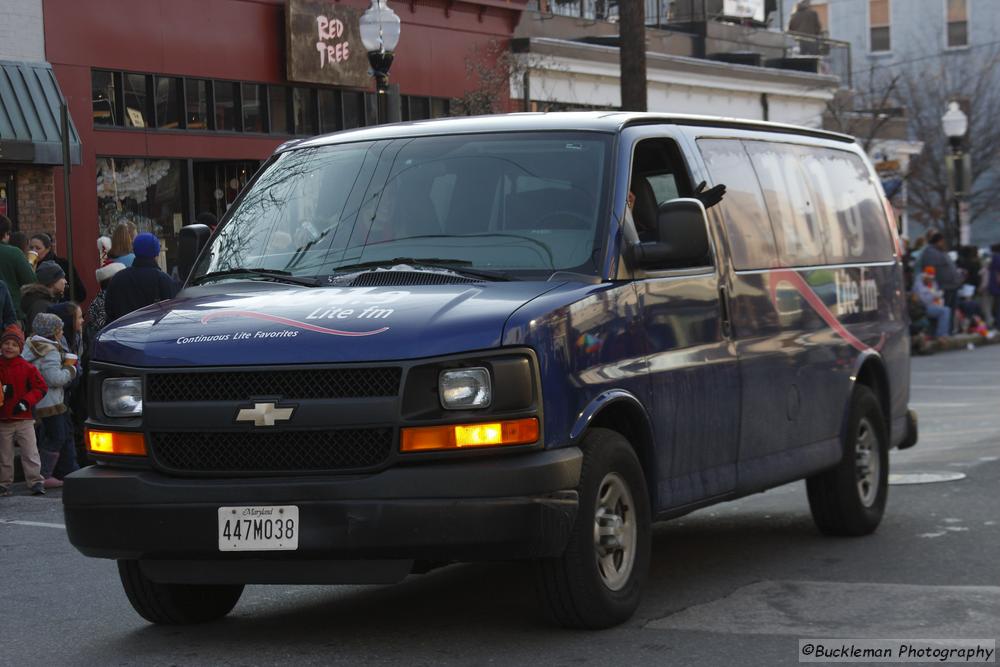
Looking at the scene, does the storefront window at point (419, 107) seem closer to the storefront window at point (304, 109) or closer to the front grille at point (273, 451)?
the storefront window at point (304, 109)

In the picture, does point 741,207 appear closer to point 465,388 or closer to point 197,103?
point 465,388

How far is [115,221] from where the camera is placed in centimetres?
2350

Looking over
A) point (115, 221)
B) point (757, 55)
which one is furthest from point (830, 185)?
point (757, 55)

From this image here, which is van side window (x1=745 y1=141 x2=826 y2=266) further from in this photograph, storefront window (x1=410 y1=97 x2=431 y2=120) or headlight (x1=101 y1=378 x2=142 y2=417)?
storefront window (x1=410 y1=97 x2=431 y2=120)

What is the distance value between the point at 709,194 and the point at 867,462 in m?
2.55

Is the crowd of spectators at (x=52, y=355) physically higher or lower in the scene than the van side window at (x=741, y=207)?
lower

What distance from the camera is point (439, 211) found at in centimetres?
753

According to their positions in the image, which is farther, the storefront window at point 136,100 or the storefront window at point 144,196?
the storefront window at point 136,100

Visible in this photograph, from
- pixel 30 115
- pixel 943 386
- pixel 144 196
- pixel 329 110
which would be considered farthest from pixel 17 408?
pixel 329 110

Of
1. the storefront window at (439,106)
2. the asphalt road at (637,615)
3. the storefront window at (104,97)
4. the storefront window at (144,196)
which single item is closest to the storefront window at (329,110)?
the storefront window at (439,106)

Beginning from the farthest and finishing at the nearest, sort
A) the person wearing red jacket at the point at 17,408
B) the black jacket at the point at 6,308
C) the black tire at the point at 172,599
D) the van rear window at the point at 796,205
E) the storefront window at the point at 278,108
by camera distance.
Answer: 1. the storefront window at the point at 278,108
2. the black jacket at the point at 6,308
3. the person wearing red jacket at the point at 17,408
4. the van rear window at the point at 796,205
5. the black tire at the point at 172,599

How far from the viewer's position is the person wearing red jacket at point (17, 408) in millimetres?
12836

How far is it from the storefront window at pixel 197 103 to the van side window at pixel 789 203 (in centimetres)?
1616

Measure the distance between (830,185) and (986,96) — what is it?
4664cm
